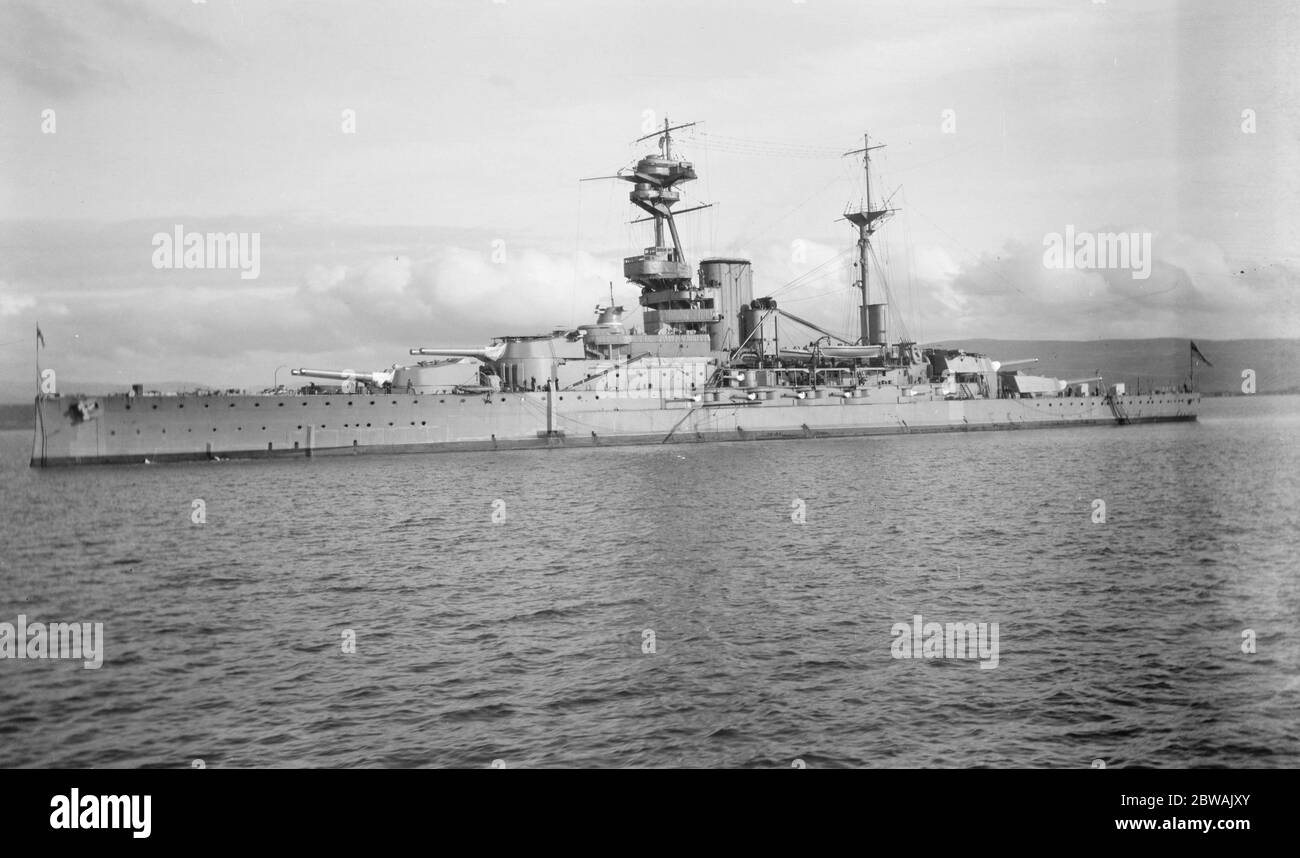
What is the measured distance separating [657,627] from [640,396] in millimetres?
38194

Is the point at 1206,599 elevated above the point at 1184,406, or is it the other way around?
the point at 1184,406

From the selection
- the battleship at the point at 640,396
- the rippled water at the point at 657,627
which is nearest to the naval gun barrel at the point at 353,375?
the battleship at the point at 640,396

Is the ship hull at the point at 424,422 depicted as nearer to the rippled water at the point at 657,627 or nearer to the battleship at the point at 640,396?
the battleship at the point at 640,396

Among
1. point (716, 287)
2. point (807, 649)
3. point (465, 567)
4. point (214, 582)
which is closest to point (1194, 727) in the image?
point (807, 649)

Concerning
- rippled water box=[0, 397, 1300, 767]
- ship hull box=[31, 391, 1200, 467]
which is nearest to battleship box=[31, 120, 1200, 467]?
ship hull box=[31, 391, 1200, 467]

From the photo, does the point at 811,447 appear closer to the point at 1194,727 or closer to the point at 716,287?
the point at 716,287

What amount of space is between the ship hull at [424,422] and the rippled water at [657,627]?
13.3m

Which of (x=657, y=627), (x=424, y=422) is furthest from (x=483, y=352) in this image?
(x=657, y=627)

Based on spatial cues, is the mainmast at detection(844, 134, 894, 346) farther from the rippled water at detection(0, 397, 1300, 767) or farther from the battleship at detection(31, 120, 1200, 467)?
the rippled water at detection(0, 397, 1300, 767)

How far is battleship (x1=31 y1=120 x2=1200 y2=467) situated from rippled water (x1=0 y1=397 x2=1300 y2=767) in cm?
1387

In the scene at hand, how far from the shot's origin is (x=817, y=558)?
17.9 m

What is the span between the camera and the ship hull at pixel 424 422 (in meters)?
41.0
